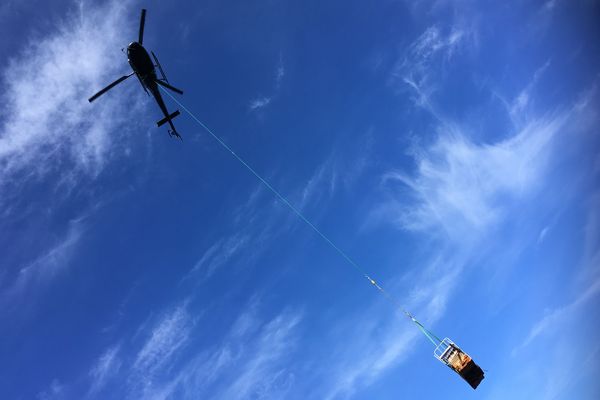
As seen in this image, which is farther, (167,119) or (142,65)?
(167,119)

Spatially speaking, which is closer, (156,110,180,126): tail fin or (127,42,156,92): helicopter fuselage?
(127,42,156,92): helicopter fuselage

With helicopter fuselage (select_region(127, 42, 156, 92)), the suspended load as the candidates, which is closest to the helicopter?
helicopter fuselage (select_region(127, 42, 156, 92))

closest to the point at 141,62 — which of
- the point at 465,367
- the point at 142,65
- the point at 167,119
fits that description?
the point at 142,65

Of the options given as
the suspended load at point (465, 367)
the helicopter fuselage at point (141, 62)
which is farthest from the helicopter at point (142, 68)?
the suspended load at point (465, 367)

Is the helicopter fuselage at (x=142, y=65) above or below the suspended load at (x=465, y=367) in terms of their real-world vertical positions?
above

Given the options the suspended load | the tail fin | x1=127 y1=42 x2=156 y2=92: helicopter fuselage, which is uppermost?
x1=127 y1=42 x2=156 y2=92: helicopter fuselage

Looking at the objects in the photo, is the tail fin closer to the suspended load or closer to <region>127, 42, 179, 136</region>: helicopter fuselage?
<region>127, 42, 179, 136</region>: helicopter fuselage

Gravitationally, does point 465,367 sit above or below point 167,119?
below

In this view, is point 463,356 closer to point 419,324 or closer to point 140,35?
point 419,324

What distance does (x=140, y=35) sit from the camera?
20547 mm

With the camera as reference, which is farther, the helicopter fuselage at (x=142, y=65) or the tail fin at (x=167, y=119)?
the tail fin at (x=167, y=119)

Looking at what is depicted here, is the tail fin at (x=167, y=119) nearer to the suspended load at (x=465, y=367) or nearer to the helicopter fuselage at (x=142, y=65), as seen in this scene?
the helicopter fuselage at (x=142, y=65)

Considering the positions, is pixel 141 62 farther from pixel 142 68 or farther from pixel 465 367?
pixel 465 367

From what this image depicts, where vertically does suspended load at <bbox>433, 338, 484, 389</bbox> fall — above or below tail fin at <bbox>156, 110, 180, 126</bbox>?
below
